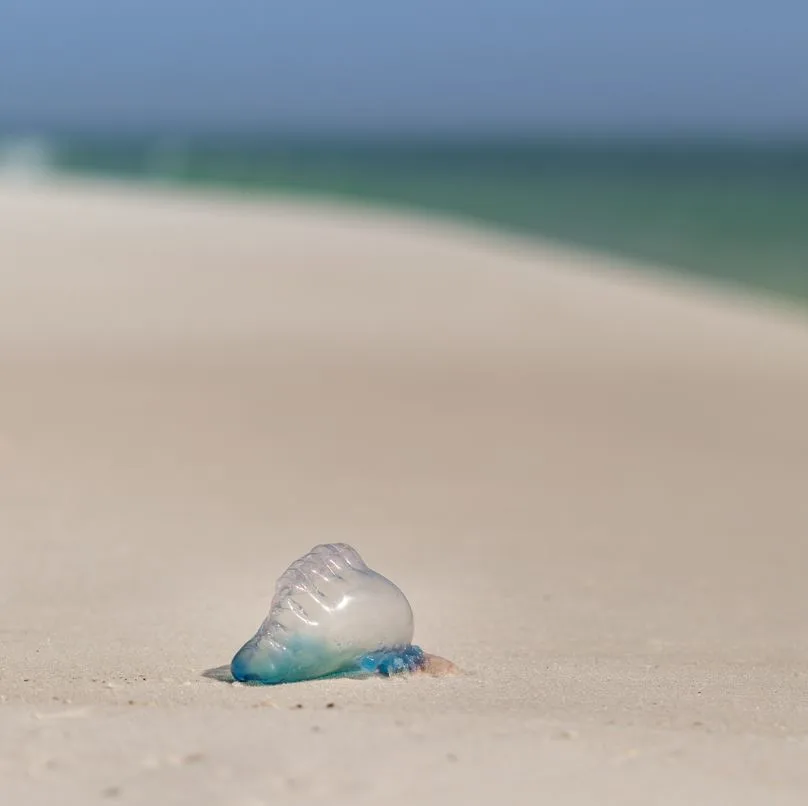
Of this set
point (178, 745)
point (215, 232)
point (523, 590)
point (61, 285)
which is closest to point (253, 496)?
point (523, 590)

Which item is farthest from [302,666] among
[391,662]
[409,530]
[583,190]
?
[583,190]

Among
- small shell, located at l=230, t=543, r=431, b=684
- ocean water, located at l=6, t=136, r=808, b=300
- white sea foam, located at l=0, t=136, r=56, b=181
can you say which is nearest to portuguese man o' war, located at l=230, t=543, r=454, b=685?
small shell, located at l=230, t=543, r=431, b=684

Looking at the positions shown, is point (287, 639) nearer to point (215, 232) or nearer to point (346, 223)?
point (215, 232)

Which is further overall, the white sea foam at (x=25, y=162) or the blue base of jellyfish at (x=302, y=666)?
the white sea foam at (x=25, y=162)

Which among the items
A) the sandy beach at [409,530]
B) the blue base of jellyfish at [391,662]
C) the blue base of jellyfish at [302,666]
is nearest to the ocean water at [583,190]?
the sandy beach at [409,530]

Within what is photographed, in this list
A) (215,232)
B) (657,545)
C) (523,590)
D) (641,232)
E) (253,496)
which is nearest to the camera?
(523,590)

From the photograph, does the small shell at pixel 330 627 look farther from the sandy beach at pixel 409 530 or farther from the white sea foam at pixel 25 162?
the white sea foam at pixel 25 162
